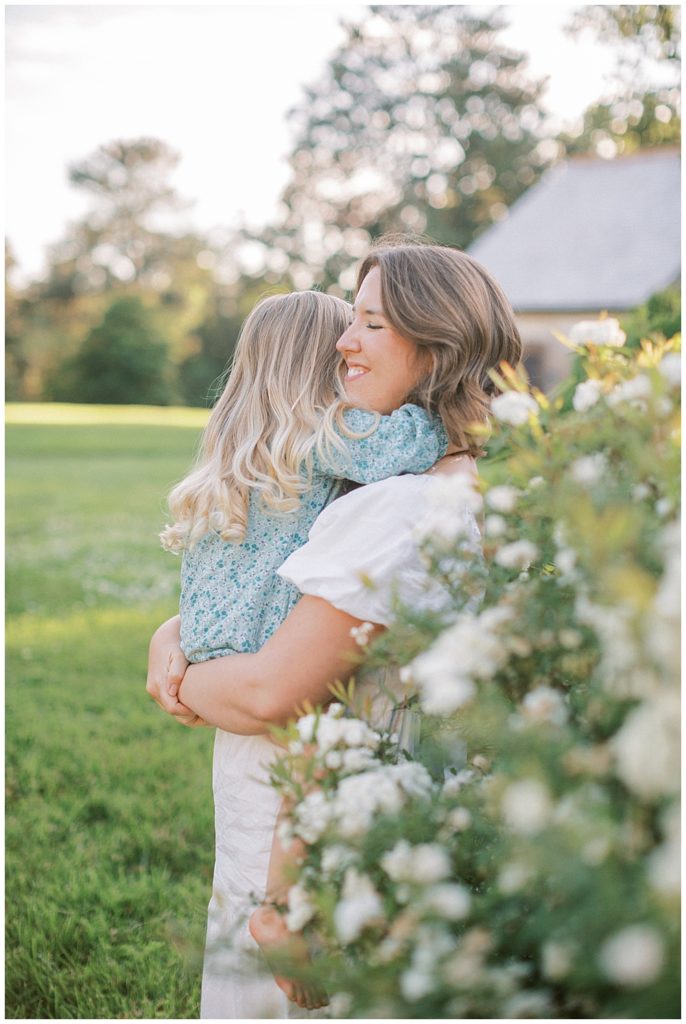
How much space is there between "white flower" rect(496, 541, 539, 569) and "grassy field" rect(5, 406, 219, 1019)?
666 mm

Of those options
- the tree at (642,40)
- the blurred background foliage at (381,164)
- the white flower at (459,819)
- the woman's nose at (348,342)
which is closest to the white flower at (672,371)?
the white flower at (459,819)

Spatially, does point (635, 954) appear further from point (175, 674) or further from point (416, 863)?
point (175, 674)

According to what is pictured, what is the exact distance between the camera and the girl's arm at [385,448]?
217 cm

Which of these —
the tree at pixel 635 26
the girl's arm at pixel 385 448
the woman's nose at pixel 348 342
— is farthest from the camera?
the tree at pixel 635 26

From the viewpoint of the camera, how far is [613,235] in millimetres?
31047

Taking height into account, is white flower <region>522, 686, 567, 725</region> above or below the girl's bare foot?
above

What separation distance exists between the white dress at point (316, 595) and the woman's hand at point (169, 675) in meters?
0.15

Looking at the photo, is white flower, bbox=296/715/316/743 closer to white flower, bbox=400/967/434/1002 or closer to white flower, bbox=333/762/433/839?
white flower, bbox=333/762/433/839

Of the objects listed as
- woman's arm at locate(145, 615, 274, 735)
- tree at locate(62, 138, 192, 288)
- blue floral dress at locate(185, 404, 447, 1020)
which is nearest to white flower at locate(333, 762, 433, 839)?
blue floral dress at locate(185, 404, 447, 1020)

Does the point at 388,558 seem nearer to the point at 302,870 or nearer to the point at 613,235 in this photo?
the point at 302,870

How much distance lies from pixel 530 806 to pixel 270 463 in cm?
150

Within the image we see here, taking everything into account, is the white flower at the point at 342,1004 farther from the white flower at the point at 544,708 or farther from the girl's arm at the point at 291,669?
the girl's arm at the point at 291,669

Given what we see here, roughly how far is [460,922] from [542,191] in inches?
1378

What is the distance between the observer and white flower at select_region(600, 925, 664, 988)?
80cm
